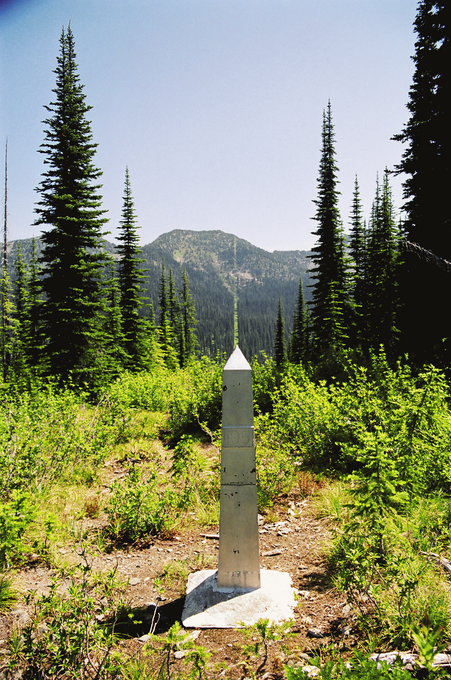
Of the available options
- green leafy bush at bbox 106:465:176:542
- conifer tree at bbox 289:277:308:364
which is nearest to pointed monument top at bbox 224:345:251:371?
green leafy bush at bbox 106:465:176:542

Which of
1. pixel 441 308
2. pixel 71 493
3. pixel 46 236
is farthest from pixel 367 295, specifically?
pixel 71 493

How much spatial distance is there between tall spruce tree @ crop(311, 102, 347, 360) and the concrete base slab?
1943 cm

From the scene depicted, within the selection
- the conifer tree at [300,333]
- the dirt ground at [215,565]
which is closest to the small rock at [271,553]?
the dirt ground at [215,565]

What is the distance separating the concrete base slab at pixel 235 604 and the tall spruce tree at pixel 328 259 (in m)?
19.4

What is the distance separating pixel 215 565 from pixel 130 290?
22.0 meters

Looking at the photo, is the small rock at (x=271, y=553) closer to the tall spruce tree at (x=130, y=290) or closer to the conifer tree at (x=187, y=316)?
the tall spruce tree at (x=130, y=290)

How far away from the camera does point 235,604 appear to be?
3502 millimetres

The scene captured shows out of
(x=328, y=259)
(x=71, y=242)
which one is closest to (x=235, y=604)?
(x=71, y=242)

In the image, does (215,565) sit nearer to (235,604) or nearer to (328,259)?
(235,604)

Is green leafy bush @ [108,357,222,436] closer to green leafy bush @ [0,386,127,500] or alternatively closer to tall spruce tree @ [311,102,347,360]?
green leafy bush @ [0,386,127,500]

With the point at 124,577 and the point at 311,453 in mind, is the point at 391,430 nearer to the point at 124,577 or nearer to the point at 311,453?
the point at 311,453

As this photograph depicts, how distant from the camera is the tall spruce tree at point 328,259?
2272cm

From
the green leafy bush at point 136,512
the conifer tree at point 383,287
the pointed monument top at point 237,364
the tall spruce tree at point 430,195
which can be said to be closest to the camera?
the pointed monument top at point 237,364

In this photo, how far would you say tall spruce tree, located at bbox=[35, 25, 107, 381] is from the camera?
1495 centimetres
